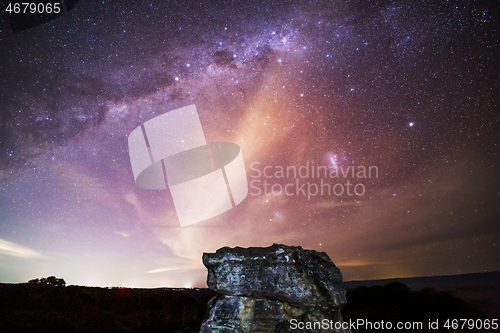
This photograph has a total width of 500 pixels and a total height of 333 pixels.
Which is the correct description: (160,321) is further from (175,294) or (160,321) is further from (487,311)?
(487,311)

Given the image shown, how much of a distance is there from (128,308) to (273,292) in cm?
989

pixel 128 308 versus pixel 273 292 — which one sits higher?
pixel 273 292

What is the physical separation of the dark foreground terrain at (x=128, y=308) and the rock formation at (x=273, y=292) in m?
5.33

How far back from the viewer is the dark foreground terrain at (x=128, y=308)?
1042 centimetres

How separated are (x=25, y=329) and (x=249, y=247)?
877cm

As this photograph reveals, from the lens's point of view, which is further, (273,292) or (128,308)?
(128,308)

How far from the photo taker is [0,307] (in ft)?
35.1

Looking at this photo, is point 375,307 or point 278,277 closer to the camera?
point 278,277

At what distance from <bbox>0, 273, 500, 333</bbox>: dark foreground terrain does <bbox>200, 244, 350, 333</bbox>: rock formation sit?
533 cm

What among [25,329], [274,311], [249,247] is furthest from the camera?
[25,329]

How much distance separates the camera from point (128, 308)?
1360 centimetres

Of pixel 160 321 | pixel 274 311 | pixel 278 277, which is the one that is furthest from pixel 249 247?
pixel 160 321

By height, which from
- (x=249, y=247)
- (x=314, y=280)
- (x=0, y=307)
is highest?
(x=249, y=247)

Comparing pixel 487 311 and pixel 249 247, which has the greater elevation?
pixel 249 247
